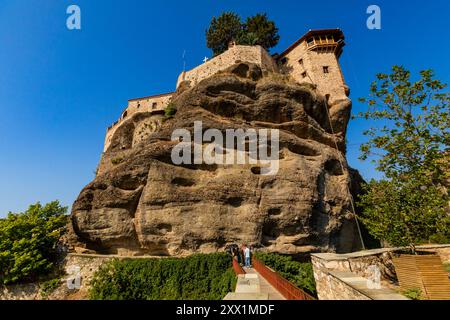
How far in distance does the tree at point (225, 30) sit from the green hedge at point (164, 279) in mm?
29648

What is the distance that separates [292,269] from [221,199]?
594 cm

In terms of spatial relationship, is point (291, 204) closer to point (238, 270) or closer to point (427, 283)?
point (238, 270)

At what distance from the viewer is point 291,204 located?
15648 mm

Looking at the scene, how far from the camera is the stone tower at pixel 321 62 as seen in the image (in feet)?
81.8

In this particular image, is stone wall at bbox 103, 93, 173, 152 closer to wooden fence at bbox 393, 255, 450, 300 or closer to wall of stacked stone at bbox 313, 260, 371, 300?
wall of stacked stone at bbox 313, 260, 371, 300

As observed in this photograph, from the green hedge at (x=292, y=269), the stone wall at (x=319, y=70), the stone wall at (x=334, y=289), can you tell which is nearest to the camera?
the stone wall at (x=334, y=289)

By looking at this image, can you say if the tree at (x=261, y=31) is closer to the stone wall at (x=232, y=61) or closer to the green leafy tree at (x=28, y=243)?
the stone wall at (x=232, y=61)

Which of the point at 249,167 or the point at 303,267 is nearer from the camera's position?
the point at 303,267

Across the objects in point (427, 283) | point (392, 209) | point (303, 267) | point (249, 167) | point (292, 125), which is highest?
point (292, 125)

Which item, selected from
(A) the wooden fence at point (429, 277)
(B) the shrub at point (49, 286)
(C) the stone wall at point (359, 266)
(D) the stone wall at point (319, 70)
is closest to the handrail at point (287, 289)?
(C) the stone wall at point (359, 266)

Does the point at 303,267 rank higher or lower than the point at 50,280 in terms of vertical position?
higher
